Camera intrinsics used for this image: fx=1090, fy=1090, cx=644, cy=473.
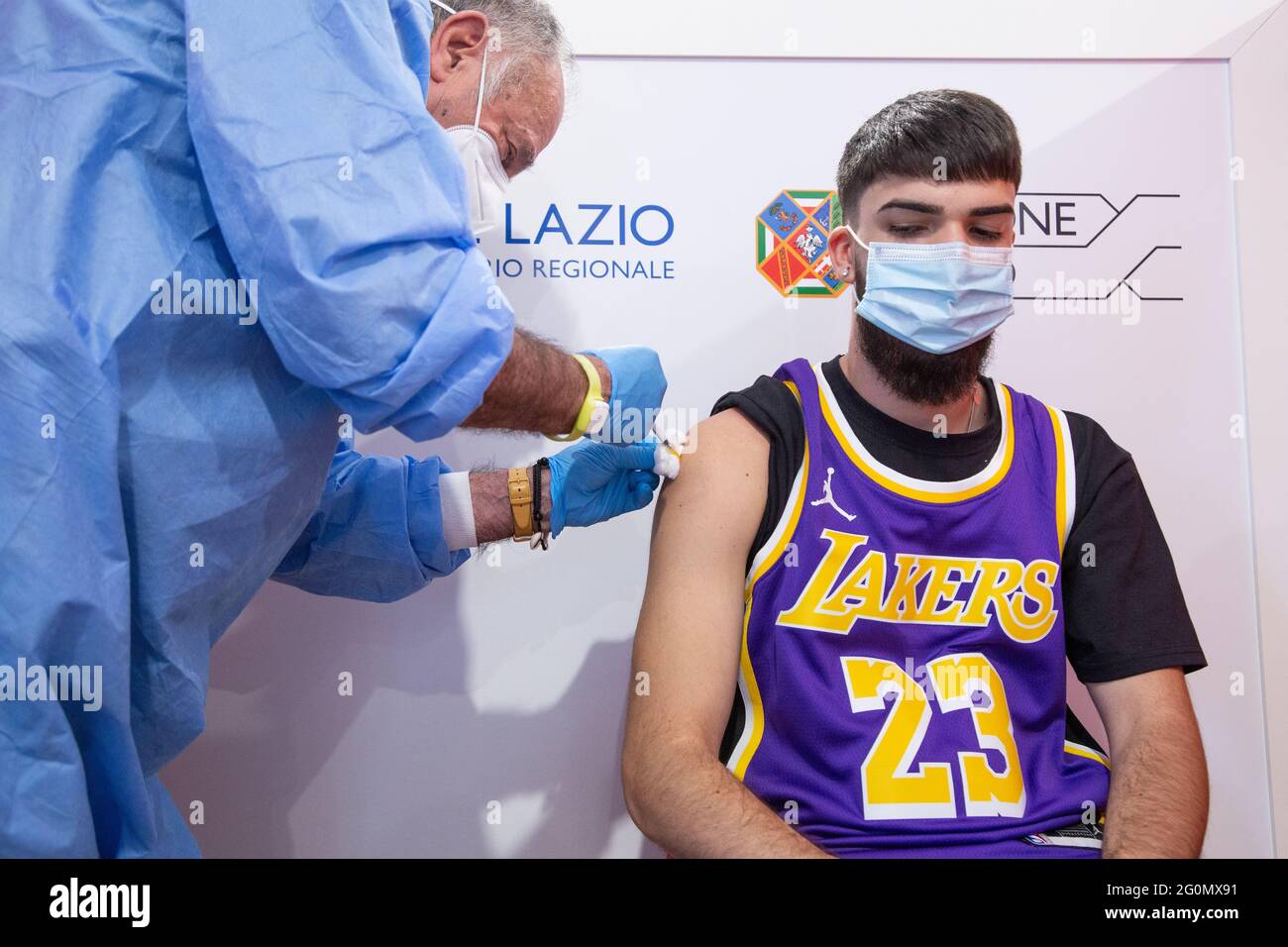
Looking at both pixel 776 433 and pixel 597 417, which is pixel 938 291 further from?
pixel 597 417

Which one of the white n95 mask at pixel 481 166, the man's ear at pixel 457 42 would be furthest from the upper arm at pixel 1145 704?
the man's ear at pixel 457 42

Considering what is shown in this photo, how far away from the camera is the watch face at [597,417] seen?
135 cm

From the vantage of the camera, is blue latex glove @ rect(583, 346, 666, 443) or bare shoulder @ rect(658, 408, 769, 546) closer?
blue latex glove @ rect(583, 346, 666, 443)

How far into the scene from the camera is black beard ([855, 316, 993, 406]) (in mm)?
1669

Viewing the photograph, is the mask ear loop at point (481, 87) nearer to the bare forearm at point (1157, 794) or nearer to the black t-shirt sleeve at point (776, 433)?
the black t-shirt sleeve at point (776, 433)

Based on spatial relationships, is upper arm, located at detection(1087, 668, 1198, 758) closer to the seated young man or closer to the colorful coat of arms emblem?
the seated young man

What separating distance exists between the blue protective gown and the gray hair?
13.1 inches

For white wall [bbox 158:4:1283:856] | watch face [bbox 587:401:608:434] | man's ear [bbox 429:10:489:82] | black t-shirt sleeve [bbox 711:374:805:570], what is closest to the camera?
watch face [bbox 587:401:608:434]

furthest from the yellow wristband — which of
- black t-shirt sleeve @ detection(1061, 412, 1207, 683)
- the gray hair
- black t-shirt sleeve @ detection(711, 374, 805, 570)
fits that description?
black t-shirt sleeve @ detection(1061, 412, 1207, 683)

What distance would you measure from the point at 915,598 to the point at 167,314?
40.5 inches

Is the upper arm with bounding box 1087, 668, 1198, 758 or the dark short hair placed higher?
the dark short hair

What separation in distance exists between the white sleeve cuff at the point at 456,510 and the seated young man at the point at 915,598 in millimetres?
306
